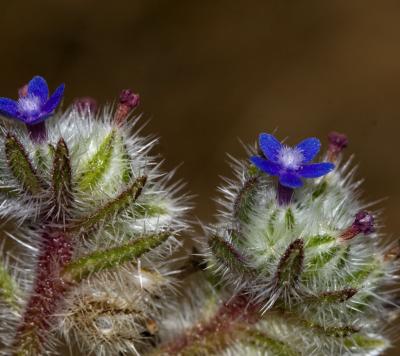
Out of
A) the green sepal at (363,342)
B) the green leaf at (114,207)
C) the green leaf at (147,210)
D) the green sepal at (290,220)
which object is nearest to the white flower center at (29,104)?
the green leaf at (114,207)

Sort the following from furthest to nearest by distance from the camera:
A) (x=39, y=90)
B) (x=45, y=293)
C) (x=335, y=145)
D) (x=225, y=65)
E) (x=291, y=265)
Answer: (x=225, y=65)
(x=335, y=145)
(x=45, y=293)
(x=39, y=90)
(x=291, y=265)

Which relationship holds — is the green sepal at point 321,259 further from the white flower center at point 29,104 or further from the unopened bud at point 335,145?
the white flower center at point 29,104

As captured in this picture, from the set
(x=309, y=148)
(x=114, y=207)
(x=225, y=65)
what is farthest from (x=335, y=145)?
(x=225, y=65)

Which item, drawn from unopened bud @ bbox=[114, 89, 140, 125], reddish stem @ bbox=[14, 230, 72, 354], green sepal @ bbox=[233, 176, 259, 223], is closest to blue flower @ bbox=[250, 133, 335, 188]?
green sepal @ bbox=[233, 176, 259, 223]

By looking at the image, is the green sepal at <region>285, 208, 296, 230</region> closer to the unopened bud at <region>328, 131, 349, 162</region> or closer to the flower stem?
the unopened bud at <region>328, 131, 349, 162</region>

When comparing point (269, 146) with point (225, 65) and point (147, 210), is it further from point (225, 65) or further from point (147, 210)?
point (225, 65)
